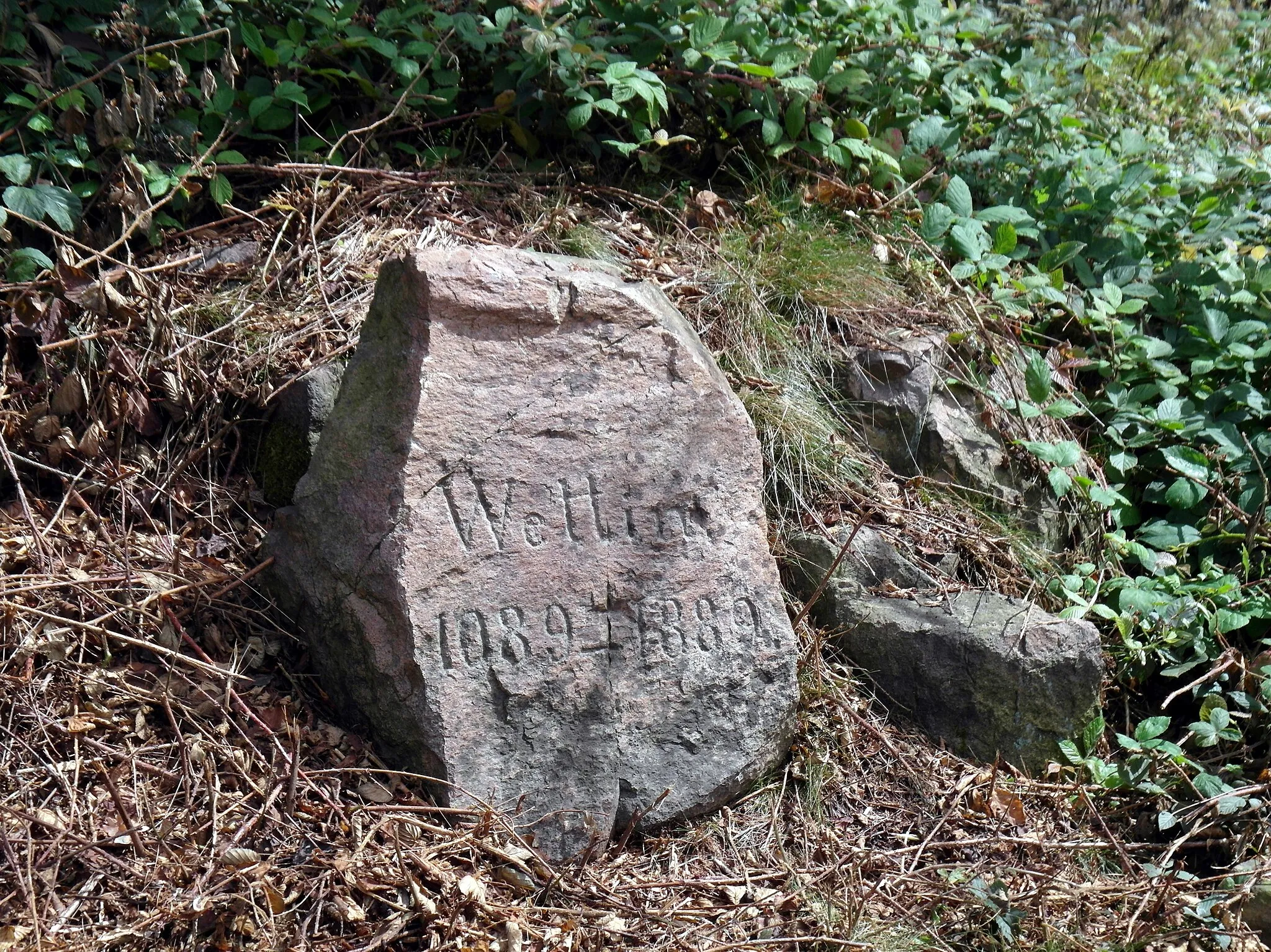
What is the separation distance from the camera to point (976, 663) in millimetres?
2961

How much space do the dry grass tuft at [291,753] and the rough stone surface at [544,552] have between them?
0.14 metres

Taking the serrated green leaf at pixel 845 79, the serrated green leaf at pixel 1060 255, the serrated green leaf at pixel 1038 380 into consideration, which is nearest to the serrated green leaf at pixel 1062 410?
the serrated green leaf at pixel 1038 380

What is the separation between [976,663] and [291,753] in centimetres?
172

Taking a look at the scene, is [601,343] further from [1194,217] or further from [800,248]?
[1194,217]

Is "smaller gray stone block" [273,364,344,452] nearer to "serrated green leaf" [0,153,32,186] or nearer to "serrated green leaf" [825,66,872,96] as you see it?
"serrated green leaf" [0,153,32,186]

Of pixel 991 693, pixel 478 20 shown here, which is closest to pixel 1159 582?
pixel 991 693

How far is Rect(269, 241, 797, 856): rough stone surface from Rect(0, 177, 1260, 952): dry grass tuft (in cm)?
14

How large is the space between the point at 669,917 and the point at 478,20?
286cm

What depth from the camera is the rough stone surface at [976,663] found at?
2.95 metres

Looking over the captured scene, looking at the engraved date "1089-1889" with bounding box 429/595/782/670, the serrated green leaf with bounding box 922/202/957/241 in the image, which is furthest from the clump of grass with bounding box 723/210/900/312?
the engraved date "1089-1889" with bounding box 429/595/782/670

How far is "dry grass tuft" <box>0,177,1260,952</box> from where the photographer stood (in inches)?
90.6

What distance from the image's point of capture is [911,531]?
10.8ft

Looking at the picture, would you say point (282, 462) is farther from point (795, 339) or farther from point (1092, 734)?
point (1092, 734)

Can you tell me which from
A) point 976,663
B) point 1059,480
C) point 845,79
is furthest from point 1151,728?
point 845,79
